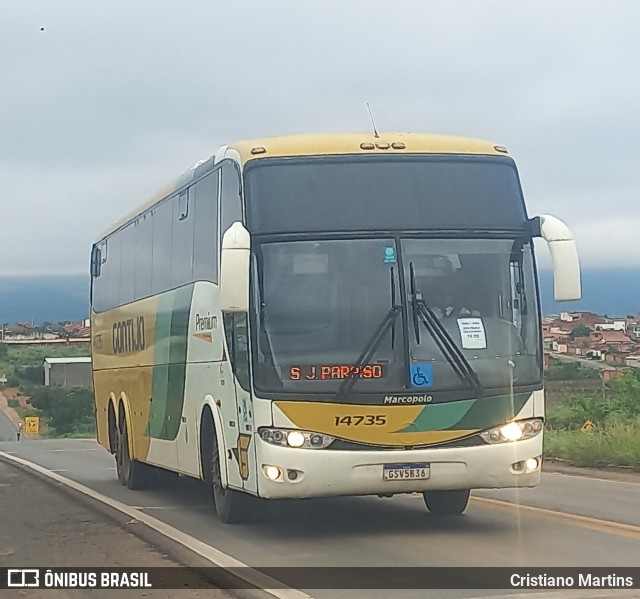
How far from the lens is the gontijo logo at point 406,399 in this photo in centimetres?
1161

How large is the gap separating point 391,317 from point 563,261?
66.8 inches

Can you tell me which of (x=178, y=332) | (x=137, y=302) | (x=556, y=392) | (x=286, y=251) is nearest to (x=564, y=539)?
(x=286, y=251)

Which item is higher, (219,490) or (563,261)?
(563,261)

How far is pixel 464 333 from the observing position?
39.1ft

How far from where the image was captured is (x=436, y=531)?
1270cm

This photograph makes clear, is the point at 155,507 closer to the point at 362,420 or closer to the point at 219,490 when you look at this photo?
the point at 219,490

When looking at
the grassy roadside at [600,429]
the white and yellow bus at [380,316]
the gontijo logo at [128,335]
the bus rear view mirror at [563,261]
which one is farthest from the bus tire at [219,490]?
the grassy roadside at [600,429]

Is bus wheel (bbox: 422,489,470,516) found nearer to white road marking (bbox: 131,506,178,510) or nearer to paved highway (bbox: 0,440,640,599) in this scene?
paved highway (bbox: 0,440,640,599)

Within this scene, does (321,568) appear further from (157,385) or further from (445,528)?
(157,385)

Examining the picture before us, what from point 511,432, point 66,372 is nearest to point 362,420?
point 511,432

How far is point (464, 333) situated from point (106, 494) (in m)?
8.82

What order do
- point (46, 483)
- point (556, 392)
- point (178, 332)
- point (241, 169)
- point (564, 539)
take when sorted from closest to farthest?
point (564, 539) < point (241, 169) < point (178, 332) < point (46, 483) < point (556, 392)

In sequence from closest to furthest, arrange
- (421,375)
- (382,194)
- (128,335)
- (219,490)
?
(421,375) < (382,194) < (219,490) < (128,335)

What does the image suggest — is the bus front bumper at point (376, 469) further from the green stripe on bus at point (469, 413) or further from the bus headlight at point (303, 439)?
the green stripe on bus at point (469, 413)
